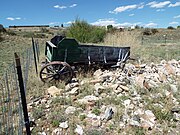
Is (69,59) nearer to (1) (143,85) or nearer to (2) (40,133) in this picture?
(1) (143,85)

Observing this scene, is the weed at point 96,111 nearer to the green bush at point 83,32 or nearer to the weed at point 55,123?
the weed at point 55,123

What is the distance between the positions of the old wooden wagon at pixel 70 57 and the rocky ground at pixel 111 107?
0.55 meters

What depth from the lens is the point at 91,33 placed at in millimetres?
15945

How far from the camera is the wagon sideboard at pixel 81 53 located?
6516 millimetres

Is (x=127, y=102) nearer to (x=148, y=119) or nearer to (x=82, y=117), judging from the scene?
(x=148, y=119)

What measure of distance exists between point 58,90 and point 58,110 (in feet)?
3.47

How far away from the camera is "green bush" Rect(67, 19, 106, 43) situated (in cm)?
1530

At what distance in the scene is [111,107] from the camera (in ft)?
14.4

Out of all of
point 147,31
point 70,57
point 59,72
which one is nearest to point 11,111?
point 59,72

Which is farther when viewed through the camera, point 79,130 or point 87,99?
point 87,99

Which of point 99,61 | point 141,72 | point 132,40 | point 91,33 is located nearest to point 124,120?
point 141,72

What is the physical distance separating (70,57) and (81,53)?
427 millimetres

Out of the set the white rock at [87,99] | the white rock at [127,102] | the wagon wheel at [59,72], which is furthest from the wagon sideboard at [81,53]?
the white rock at [127,102]

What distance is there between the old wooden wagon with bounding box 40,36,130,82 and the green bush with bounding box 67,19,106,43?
7351 millimetres
